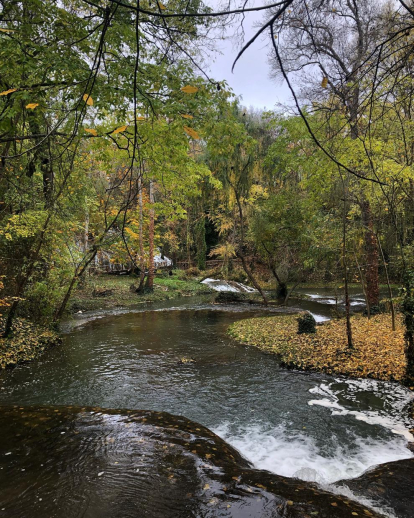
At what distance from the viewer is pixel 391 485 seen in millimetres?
3209

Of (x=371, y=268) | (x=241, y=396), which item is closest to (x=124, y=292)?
(x=371, y=268)

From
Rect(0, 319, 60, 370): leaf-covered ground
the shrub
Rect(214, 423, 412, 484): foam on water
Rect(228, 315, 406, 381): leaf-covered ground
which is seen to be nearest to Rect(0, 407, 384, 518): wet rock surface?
Rect(214, 423, 412, 484): foam on water

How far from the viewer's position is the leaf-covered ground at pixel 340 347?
6.40 metres

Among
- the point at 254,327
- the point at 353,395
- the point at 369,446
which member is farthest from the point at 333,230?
the point at 369,446

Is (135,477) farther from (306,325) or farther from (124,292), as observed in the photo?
(124,292)

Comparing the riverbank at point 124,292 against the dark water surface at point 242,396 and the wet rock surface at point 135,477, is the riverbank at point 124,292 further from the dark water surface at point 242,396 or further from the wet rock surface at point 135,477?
the wet rock surface at point 135,477

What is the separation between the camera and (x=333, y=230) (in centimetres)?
899

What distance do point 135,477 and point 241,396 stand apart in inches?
116

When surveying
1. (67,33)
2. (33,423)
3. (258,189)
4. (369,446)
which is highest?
(258,189)

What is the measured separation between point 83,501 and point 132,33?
4766 millimetres

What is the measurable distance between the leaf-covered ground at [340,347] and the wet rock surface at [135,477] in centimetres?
360

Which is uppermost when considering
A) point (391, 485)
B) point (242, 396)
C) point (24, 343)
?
point (24, 343)

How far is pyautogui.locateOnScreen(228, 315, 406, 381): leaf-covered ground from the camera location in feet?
21.0

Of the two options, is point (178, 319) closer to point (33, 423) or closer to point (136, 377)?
point (136, 377)
